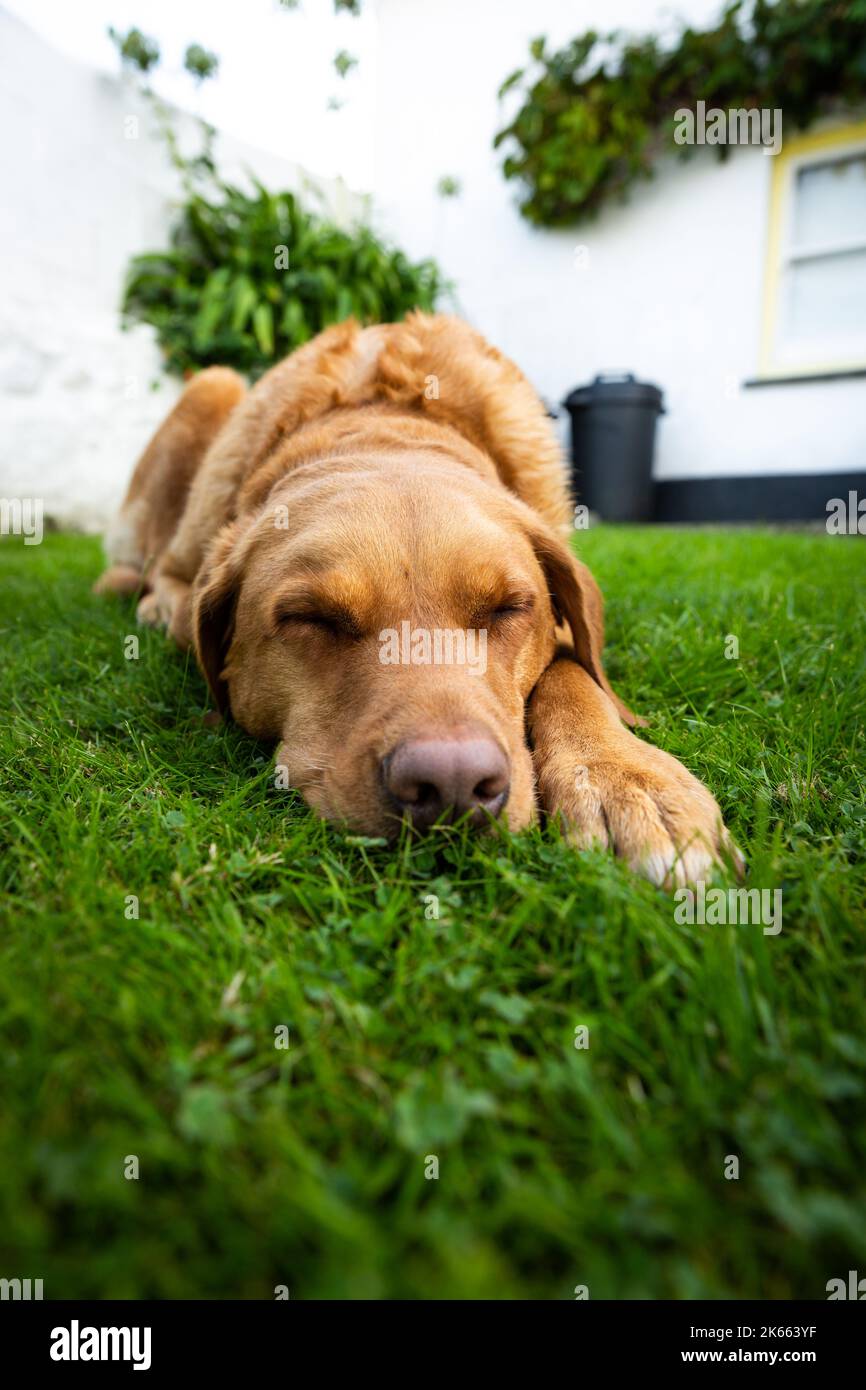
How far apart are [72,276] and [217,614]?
7.66 metres

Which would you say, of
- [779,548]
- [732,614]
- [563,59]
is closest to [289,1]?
[563,59]

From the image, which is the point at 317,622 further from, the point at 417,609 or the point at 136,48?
the point at 136,48

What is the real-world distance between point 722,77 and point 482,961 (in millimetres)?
10924

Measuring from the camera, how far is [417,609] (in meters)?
2.08

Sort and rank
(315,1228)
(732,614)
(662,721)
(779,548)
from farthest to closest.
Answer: (779,548) < (732,614) < (662,721) < (315,1228)

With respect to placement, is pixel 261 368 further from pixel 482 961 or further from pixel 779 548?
pixel 482 961

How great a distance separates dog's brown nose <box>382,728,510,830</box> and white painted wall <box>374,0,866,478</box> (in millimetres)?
9488

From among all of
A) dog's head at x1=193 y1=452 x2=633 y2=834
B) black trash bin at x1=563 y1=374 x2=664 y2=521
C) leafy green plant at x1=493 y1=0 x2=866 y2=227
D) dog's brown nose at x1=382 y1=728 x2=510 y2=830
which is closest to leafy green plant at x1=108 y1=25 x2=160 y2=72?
leafy green plant at x1=493 y1=0 x2=866 y2=227

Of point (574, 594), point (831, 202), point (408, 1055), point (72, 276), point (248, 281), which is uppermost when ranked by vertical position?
point (831, 202)

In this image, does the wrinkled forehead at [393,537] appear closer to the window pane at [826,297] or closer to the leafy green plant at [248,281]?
the leafy green plant at [248,281]

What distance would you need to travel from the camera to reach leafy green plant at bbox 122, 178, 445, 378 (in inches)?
340

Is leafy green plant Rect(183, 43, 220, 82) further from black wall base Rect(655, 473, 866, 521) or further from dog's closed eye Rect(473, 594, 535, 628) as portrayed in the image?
dog's closed eye Rect(473, 594, 535, 628)

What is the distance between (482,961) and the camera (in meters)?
1.34

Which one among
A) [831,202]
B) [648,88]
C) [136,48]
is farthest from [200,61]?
[831,202]
